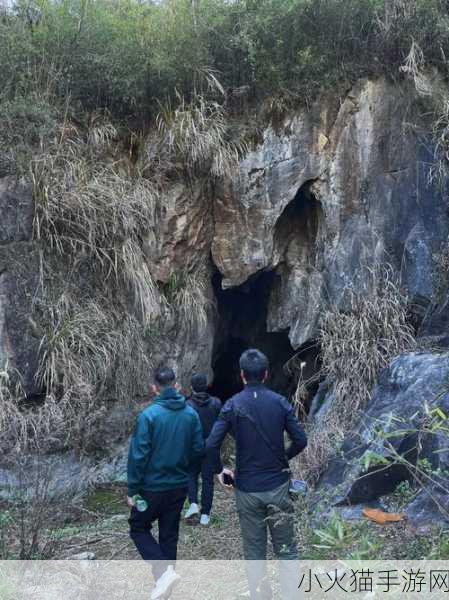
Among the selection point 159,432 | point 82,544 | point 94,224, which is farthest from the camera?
point 94,224

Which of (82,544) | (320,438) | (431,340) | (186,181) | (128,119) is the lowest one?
(82,544)

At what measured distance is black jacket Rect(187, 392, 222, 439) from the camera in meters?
5.66

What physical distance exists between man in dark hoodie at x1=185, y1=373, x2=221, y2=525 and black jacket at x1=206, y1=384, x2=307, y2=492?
1.96m

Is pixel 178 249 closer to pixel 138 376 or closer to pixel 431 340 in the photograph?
pixel 138 376

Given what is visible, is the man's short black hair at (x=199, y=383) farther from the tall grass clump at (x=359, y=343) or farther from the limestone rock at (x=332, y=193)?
the limestone rock at (x=332, y=193)

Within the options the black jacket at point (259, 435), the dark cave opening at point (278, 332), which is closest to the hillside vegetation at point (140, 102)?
the dark cave opening at point (278, 332)

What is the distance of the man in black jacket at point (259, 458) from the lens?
11.9ft

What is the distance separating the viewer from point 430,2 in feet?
24.5

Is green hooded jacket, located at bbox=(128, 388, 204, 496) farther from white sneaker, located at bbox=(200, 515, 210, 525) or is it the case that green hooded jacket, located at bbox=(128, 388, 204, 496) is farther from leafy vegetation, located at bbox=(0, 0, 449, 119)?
leafy vegetation, located at bbox=(0, 0, 449, 119)

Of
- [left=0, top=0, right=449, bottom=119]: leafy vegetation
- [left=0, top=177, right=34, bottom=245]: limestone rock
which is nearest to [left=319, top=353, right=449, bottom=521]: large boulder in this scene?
[left=0, top=0, right=449, bottom=119]: leafy vegetation

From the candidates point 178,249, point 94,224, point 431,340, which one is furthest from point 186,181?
point 431,340

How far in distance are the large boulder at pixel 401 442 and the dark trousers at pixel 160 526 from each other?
42.9 inches

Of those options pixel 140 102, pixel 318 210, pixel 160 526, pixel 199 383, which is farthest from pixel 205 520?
pixel 140 102

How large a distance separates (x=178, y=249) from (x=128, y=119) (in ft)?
5.85
